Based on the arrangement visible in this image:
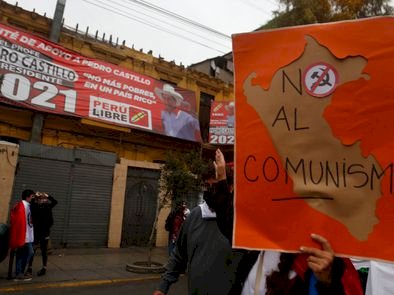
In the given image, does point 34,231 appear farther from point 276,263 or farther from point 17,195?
point 276,263

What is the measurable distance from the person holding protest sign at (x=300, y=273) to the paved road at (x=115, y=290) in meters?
6.53

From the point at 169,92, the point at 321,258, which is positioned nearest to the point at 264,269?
the point at 321,258

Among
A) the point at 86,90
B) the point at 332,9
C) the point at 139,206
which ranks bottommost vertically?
the point at 139,206

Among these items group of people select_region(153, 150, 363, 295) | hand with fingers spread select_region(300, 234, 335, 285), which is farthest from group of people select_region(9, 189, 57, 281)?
hand with fingers spread select_region(300, 234, 335, 285)

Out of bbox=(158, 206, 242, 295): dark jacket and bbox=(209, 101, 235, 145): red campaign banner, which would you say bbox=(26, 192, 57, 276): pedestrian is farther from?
bbox=(209, 101, 235, 145): red campaign banner

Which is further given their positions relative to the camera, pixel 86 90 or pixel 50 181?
pixel 86 90

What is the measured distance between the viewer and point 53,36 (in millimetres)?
14555

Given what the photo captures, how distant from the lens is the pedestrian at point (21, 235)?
8.38 metres

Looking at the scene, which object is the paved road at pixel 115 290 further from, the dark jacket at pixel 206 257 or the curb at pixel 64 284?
the dark jacket at pixel 206 257

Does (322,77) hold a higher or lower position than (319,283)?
higher

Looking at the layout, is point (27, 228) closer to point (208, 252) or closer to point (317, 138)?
point (208, 252)

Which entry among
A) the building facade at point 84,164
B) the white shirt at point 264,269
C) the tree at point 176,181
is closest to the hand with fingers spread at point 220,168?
the white shirt at point 264,269

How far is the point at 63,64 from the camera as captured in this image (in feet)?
46.1

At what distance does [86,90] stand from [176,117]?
14.1 feet
